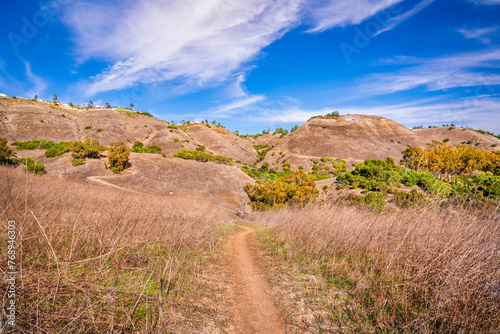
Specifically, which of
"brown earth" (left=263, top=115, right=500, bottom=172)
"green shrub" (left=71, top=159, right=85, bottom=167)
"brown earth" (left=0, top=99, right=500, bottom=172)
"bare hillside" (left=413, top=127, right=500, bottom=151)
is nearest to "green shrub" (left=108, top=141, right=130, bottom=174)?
"green shrub" (left=71, top=159, right=85, bottom=167)

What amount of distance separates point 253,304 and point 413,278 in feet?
9.32

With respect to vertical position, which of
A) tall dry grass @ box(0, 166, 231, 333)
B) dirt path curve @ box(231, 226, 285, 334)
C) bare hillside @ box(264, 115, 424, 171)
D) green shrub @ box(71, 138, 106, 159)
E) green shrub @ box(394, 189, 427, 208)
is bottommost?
dirt path curve @ box(231, 226, 285, 334)

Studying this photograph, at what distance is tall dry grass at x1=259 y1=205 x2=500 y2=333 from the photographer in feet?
8.89

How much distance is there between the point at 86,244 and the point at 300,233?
18.8ft

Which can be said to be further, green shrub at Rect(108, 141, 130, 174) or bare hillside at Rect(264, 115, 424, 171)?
bare hillside at Rect(264, 115, 424, 171)

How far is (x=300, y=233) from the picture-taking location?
7.13 metres

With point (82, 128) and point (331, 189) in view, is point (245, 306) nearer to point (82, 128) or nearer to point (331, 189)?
point (331, 189)

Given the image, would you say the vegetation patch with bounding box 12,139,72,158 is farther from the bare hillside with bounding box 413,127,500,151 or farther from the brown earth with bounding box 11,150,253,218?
the bare hillside with bounding box 413,127,500,151

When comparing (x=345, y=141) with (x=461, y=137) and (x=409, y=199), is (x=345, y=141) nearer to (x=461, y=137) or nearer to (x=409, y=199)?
(x=461, y=137)

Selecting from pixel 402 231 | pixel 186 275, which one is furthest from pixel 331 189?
pixel 186 275

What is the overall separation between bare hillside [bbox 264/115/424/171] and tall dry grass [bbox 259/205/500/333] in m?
50.8

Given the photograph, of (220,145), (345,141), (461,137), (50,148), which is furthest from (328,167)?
(50,148)

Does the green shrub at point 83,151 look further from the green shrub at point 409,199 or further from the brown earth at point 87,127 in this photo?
the green shrub at point 409,199

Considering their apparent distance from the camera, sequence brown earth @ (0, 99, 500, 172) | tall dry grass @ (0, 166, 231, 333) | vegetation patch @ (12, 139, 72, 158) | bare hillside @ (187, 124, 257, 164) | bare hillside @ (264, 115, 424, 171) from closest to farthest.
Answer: tall dry grass @ (0, 166, 231, 333) < vegetation patch @ (12, 139, 72, 158) < brown earth @ (0, 99, 500, 172) < bare hillside @ (264, 115, 424, 171) < bare hillside @ (187, 124, 257, 164)
